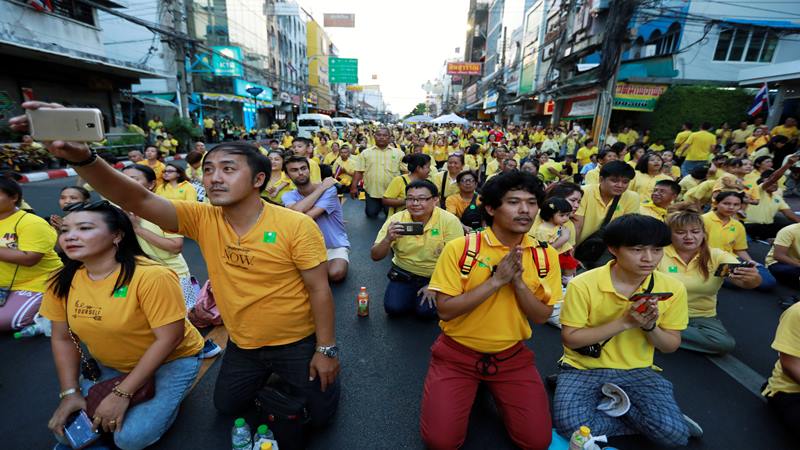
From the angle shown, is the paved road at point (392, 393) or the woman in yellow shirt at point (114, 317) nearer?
the woman in yellow shirt at point (114, 317)

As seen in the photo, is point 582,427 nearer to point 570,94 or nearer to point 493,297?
point 493,297

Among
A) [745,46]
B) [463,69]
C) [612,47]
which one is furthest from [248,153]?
[463,69]

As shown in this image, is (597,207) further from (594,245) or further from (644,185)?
(644,185)

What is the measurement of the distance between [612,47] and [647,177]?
7.16m

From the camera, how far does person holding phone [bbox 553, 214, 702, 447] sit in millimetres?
2297

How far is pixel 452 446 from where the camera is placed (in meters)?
2.30

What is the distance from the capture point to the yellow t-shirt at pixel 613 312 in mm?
2400

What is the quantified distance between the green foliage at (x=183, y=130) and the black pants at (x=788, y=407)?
2171cm

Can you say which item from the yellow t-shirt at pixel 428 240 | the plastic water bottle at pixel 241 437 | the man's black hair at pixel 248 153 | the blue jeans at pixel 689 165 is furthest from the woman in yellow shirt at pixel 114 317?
the blue jeans at pixel 689 165

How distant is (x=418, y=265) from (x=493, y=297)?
1.75 meters

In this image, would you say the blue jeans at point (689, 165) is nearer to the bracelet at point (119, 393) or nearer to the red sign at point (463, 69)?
the bracelet at point (119, 393)

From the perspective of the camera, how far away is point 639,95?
1677 centimetres

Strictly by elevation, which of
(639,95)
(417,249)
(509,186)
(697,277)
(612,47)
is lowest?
(417,249)

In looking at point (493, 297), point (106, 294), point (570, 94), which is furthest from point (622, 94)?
point (106, 294)
